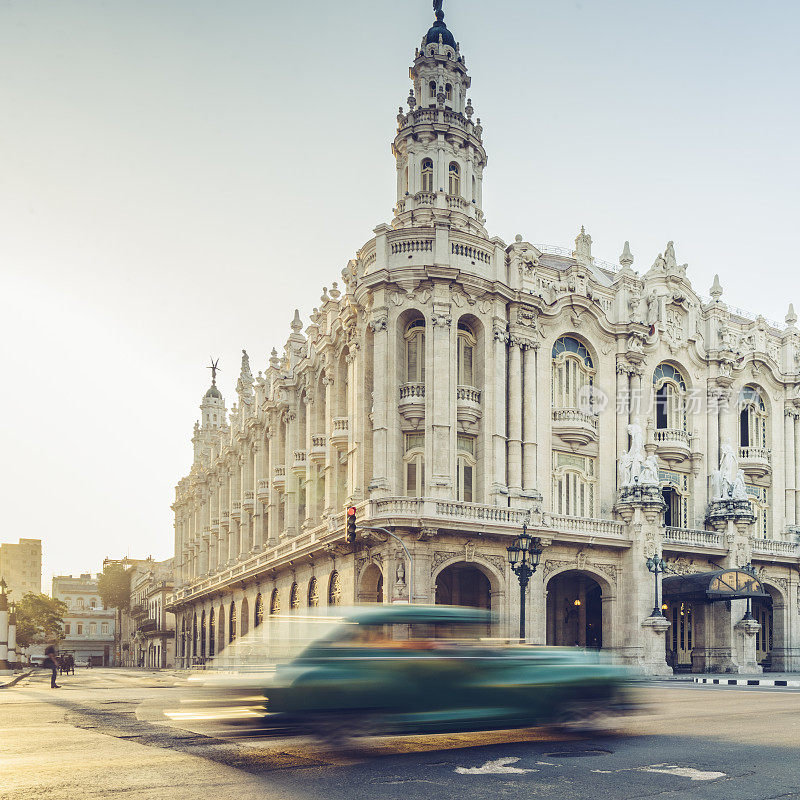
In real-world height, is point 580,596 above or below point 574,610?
above

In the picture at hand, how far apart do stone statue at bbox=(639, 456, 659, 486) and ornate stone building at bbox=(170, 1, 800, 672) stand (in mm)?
182

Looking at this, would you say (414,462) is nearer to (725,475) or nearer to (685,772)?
(725,475)

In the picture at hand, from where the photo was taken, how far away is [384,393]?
3819cm

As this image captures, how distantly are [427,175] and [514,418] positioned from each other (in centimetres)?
1253

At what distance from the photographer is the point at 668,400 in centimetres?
4634

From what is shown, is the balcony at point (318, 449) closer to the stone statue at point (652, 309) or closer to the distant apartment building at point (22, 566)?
the stone statue at point (652, 309)

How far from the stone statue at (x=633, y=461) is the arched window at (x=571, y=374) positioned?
2684 mm

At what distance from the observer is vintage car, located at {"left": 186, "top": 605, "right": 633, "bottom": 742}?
10.7 m

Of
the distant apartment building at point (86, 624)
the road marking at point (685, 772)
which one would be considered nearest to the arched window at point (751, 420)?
the road marking at point (685, 772)

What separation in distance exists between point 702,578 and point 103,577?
9855 centimetres

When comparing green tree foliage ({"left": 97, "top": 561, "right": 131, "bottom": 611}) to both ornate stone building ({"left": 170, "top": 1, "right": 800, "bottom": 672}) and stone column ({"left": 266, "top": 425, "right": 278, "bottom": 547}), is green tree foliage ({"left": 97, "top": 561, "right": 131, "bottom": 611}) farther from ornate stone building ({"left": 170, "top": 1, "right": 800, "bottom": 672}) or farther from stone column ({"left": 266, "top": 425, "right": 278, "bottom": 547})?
ornate stone building ({"left": 170, "top": 1, "right": 800, "bottom": 672})

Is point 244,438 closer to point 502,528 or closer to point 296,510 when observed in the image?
point 296,510

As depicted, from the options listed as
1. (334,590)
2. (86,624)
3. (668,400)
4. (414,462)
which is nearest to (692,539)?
(668,400)

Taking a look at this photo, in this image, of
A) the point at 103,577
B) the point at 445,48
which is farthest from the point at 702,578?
the point at 103,577
